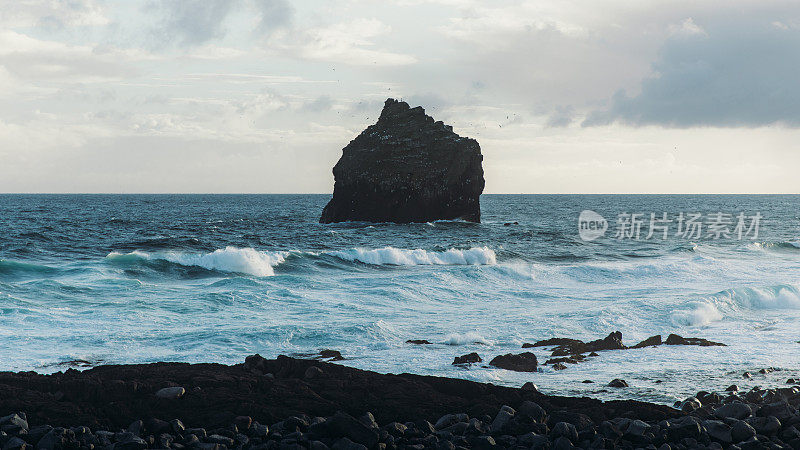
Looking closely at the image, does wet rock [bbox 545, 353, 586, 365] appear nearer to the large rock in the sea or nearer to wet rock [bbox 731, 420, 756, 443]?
wet rock [bbox 731, 420, 756, 443]

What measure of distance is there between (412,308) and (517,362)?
7.48 m

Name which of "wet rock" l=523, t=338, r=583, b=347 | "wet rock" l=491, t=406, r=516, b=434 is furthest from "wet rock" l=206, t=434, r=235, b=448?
"wet rock" l=523, t=338, r=583, b=347

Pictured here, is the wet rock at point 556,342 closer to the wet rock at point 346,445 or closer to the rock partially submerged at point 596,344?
the rock partially submerged at point 596,344

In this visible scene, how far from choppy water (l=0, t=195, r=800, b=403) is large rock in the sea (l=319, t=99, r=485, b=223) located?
2057cm

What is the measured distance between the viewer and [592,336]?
Answer: 1616 cm

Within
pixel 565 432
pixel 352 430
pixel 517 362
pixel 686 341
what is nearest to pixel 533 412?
pixel 565 432

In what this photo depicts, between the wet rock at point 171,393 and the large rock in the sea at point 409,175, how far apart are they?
159ft

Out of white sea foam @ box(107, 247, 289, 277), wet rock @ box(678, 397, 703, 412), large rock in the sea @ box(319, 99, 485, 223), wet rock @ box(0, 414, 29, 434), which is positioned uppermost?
large rock in the sea @ box(319, 99, 485, 223)

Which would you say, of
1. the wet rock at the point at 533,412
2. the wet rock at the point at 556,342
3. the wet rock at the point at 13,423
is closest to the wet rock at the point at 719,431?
the wet rock at the point at 533,412

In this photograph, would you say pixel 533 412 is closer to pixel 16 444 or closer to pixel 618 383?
pixel 618 383

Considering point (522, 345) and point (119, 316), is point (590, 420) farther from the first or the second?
point (119, 316)

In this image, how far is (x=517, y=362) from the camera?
42.2ft

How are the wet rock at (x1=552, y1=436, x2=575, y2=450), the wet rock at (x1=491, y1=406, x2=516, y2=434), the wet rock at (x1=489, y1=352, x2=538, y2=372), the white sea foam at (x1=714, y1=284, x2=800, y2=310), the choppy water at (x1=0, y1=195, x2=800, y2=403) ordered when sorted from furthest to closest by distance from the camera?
the white sea foam at (x1=714, y1=284, x2=800, y2=310)
the choppy water at (x1=0, y1=195, x2=800, y2=403)
the wet rock at (x1=489, y1=352, x2=538, y2=372)
the wet rock at (x1=491, y1=406, x2=516, y2=434)
the wet rock at (x1=552, y1=436, x2=575, y2=450)

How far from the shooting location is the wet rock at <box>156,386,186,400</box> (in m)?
9.73
